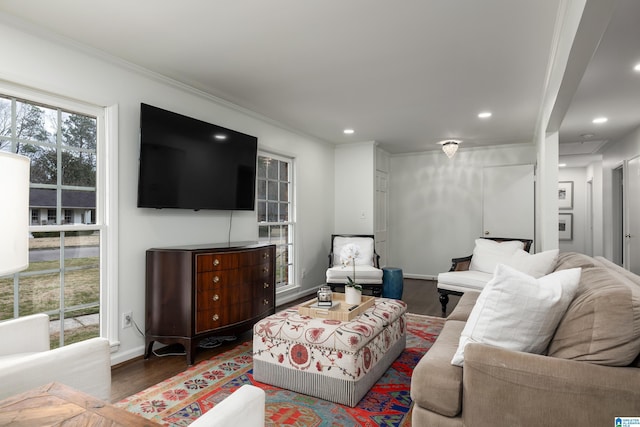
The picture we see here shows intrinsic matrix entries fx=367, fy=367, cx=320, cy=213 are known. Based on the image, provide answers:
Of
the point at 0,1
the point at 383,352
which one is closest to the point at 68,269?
the point at 0,1

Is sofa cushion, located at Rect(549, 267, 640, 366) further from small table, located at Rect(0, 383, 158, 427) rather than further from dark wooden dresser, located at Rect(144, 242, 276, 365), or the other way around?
dark wooden dresser, located at Rect(144, 242, 276, 365)

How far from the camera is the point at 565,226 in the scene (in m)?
8.63

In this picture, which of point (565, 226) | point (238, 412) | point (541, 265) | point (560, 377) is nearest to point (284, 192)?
point (541, 265)

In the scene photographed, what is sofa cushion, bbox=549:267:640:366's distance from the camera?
4.21 feet

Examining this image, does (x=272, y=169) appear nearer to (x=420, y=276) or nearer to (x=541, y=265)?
(x=541, y=265)

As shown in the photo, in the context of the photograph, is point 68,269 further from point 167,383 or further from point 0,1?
point 0,1

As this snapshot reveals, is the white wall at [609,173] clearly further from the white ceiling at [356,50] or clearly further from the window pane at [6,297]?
the window pane at [6,297]

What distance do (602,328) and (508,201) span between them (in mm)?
5186

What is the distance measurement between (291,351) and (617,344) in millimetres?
1704

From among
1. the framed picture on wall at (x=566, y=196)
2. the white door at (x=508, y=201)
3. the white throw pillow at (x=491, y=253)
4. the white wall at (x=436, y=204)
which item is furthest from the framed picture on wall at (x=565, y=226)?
the white throw pillow at (x=491, y=253)

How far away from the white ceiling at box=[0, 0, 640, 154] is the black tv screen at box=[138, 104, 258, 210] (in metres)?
0.43

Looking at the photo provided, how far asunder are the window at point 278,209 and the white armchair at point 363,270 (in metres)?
0.65

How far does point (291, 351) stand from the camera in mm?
2387

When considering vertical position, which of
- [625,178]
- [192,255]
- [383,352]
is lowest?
[383,352]
